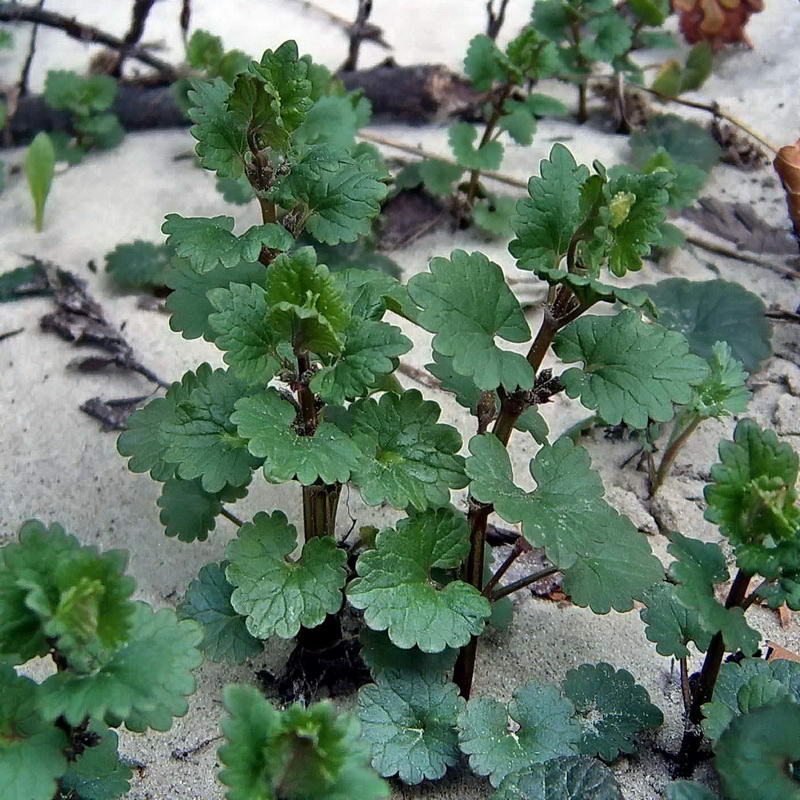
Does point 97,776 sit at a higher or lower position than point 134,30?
lower

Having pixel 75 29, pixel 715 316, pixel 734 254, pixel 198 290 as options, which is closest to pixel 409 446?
pixel 198 290

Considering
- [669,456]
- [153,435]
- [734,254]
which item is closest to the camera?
[153,435]

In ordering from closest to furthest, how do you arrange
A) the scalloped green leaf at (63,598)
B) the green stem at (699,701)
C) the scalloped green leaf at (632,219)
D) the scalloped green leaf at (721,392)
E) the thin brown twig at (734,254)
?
the scalloped green leaf at (63,598) < the scalloped green leaf at (632,219) < the green stem at (699,701) < the scalloped green leaf at (721,392) < the thin brown twig at (734,254)

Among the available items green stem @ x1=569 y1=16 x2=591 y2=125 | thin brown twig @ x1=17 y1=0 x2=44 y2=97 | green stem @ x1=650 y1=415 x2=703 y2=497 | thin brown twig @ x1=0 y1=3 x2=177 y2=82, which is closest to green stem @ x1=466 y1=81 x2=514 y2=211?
green stem @ x1=569 y1=16 x2=591 y2=125

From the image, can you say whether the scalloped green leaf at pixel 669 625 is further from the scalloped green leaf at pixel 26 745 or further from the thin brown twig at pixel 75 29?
the thin brown twig at pixel 75 29

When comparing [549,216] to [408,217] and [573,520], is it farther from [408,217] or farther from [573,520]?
[408,217]

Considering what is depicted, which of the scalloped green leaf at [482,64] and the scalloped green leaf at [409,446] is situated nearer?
the scalloped green leaf at [409,446]

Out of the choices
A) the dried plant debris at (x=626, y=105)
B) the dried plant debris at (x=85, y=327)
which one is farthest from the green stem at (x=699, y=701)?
the dried plant debris at (x=626, y=105)
